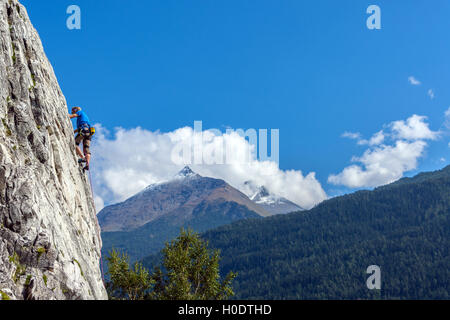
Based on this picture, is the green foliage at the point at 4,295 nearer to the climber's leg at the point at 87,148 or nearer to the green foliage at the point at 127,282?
the climber's leg at the point at 87,148

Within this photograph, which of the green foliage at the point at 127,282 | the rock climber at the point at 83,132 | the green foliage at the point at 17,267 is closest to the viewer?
the green foliage at the point at 17,267

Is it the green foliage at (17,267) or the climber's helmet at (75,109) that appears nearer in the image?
the green foliage at (17,267)

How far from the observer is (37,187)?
26.3m

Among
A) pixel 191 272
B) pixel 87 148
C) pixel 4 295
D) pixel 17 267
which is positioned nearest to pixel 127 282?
pixel 191 272

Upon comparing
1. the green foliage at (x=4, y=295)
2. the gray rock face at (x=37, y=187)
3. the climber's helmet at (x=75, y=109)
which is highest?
the climber's helmet at (x=75, y=109)

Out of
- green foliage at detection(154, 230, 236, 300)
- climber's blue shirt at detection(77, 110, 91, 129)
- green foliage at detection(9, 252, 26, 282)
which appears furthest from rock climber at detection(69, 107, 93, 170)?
green foliage at detection(154, 230, 236, 300)

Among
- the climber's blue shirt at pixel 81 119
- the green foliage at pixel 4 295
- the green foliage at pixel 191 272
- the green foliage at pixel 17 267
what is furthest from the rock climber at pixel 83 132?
the green foliage at pixel 191 272

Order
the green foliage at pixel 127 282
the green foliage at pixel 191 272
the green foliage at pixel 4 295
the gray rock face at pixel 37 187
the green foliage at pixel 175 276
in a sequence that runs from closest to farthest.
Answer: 1. the green foliage at pixel 4 295
2. the gray rock face at pixel 37 187
3. the green foliage at pixel 175 276
4. the green foliage at pixel 127 282
5. the green foliage at pixel 191 272

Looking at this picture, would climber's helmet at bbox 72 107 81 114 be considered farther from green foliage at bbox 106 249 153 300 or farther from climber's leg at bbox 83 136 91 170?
green foliage at bbox 106 249 153 300

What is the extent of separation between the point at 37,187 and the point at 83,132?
12021mm

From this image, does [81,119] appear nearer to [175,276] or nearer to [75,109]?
[75,109]

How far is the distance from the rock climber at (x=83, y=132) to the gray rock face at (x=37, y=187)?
0.90 metres

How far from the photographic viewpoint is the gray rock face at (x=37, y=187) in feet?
77.8
